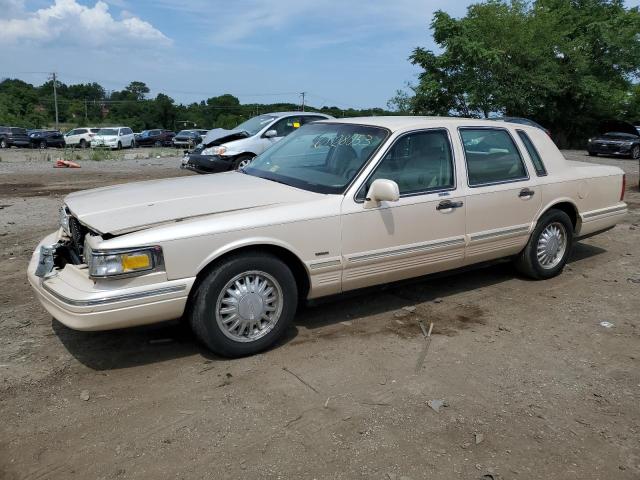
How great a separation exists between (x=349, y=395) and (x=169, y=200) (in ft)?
6.00

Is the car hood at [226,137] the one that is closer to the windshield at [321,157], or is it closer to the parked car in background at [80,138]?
the windshield at [321,157]

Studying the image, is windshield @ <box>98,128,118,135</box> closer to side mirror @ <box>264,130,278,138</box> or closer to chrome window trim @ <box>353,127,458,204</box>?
side mirror @ <box>264,130,278,138</box>

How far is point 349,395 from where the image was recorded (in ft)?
11.6

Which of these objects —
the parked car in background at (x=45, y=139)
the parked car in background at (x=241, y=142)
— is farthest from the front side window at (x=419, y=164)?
the parked car in background at (x=45, y=139)

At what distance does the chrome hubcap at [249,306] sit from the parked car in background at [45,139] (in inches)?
1555

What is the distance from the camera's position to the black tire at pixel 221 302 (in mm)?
3762

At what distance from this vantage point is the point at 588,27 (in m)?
32.5

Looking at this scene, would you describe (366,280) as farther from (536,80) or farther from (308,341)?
(536,80)

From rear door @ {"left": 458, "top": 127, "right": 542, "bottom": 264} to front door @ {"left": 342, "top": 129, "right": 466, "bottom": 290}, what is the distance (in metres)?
0.17

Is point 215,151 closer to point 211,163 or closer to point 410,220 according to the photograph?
point 211,163

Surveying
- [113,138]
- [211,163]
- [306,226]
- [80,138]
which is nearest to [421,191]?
[306,226]

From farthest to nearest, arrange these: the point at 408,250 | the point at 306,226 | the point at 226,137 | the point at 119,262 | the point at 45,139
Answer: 1. the point at 45,139
2. the point at 226,137
3. the point at 408,250
4. the point at 306,226
5. the point at 119,262

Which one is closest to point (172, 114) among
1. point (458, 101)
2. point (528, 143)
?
point (458, 101)

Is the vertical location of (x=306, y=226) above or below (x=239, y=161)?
above
